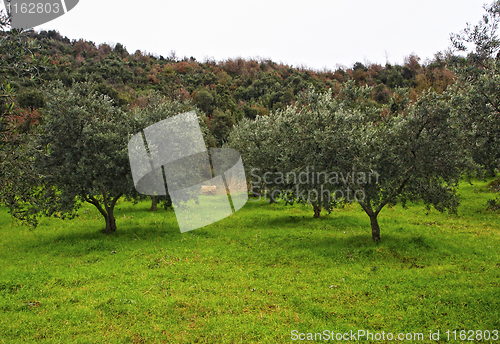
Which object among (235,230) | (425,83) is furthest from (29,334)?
(425,83)

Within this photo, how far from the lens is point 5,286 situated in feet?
43.5

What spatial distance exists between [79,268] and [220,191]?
30.6 meters

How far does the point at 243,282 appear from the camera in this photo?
13.7m

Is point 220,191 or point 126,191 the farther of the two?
point 220,191

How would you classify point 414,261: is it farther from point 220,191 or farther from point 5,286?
point 220,191

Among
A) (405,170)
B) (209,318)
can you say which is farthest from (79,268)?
(405,170)

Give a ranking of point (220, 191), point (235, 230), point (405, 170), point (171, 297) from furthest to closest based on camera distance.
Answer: point (220, 191), point (235, 230), point (405, 170), point (171, 297)

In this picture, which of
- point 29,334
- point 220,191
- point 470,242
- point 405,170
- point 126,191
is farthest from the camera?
point 220,191

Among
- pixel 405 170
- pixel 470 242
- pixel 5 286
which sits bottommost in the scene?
pixel 470 242

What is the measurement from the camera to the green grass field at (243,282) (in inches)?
392

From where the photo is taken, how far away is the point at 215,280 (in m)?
14.1

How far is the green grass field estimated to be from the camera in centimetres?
997

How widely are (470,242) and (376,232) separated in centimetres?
555

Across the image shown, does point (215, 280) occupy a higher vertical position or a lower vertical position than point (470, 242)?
higher
